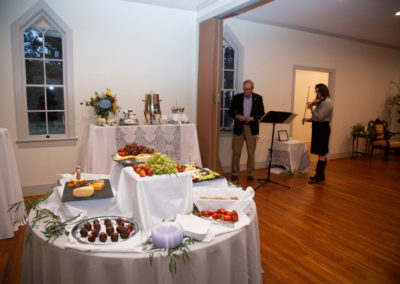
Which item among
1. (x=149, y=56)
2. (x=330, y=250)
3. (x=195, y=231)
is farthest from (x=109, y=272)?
(x=149, y=56)

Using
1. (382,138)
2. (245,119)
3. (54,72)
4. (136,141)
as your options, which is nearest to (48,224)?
(136,141)

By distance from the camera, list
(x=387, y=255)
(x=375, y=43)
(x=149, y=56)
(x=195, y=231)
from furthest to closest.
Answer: (x=375, y=43) → (x=149, y=56) → (x=387, y=255) → (x=195, y=231)

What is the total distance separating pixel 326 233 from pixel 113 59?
371cm

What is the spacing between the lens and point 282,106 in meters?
5.96

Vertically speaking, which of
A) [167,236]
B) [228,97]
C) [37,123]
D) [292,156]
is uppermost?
[228,97]

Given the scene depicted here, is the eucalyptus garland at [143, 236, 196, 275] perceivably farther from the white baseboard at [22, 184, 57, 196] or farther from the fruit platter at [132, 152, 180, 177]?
the white baseboard at [22, 184, 57, 196]

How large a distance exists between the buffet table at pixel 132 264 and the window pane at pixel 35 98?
297 centimetres

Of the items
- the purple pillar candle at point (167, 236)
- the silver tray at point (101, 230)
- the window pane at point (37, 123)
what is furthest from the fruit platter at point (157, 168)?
the window pane at point (37, 123)

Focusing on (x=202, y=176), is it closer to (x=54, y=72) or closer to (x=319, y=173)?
(x=54, y=72)

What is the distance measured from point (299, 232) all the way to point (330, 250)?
0.39m

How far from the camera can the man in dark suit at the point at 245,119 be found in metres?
4.80

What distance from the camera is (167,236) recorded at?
136 cm

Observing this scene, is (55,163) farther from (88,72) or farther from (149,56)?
(149,56)

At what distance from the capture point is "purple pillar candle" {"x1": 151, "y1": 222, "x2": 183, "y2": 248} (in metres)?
1.36
